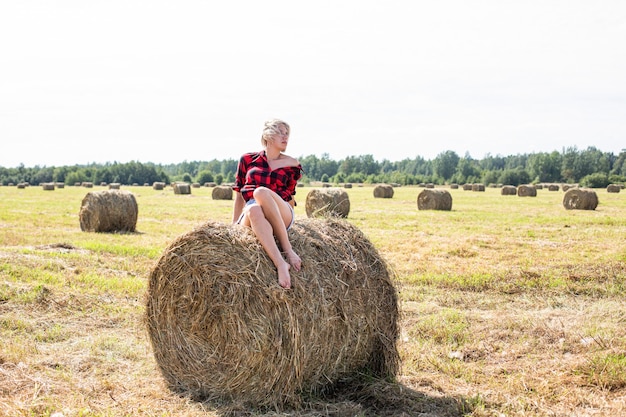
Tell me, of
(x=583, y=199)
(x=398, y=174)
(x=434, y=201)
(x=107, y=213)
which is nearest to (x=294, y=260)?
(x=107, y=213)

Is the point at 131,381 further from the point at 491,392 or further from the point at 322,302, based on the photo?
the point at 491,392

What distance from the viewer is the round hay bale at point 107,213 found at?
663 inches

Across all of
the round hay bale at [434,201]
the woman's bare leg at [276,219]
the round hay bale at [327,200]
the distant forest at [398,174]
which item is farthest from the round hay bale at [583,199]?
the distant forest at [398,174]

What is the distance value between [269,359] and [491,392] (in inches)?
78.6

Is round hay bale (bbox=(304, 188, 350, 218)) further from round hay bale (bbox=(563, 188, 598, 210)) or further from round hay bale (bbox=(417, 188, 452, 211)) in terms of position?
round hay bale (bbox=(563, 188, 598, 210))

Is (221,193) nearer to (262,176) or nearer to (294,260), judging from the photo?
(262,176)

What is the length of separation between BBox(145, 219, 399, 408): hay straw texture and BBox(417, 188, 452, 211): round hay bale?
22.3 m

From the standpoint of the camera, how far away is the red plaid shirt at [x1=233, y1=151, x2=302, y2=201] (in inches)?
209

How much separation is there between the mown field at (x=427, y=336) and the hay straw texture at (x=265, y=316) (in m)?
0.22

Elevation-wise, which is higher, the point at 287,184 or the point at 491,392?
the point at 287,184

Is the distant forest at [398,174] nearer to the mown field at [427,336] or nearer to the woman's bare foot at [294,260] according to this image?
the mown field at [427,336]

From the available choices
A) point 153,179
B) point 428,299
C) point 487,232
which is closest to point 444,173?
point 153,179

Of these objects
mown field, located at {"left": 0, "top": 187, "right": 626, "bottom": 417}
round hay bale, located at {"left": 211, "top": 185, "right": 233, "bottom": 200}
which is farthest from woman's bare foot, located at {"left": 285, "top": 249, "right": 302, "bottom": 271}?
round hay bale, located at {"left": 211, "top": 185, "right": 233, "bottom": 200}

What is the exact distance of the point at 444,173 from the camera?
142 meters
